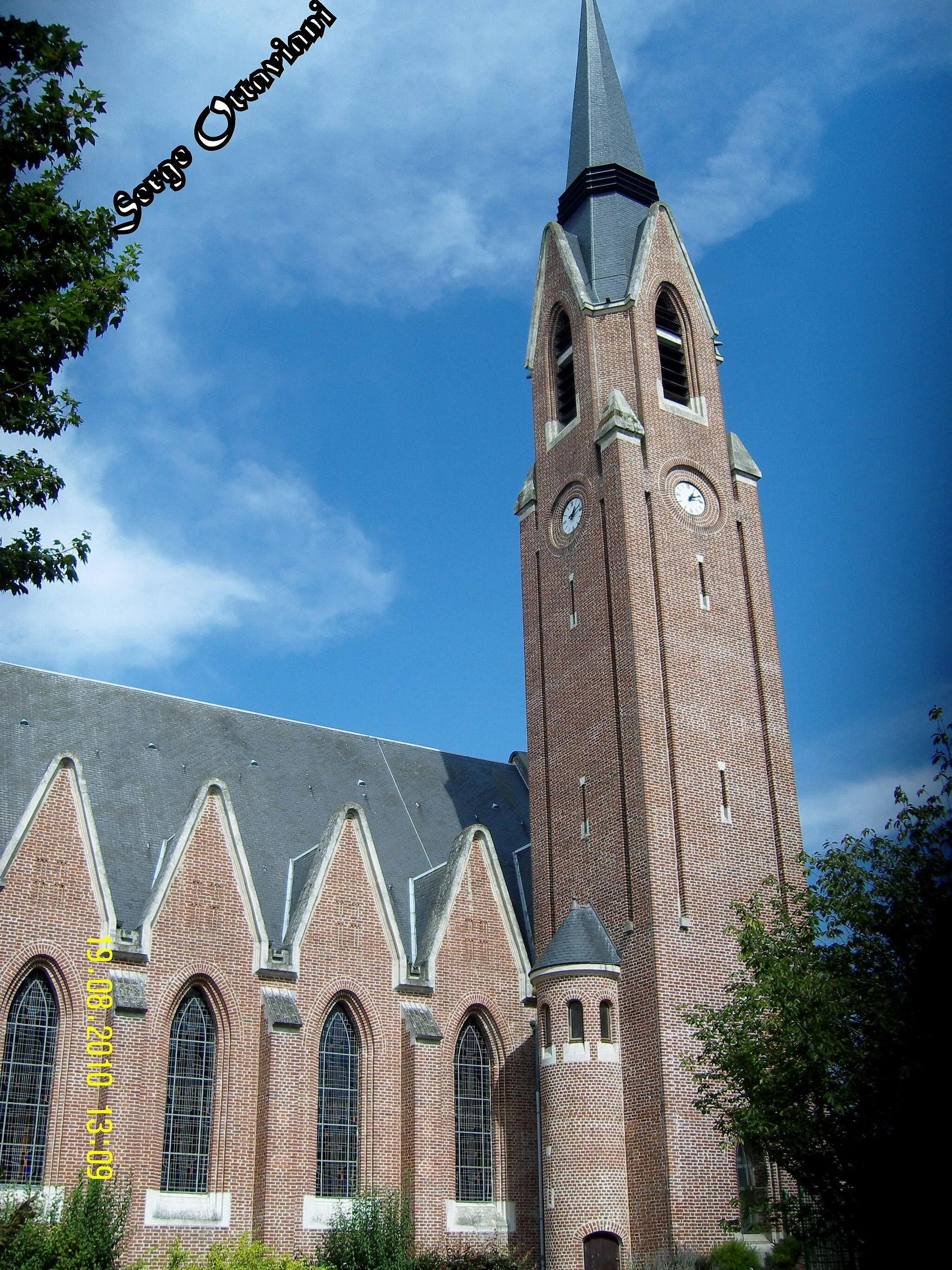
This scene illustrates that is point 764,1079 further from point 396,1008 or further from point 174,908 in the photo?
point 174,908

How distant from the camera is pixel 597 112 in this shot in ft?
140

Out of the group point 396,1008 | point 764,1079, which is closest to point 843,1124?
point 764,1079

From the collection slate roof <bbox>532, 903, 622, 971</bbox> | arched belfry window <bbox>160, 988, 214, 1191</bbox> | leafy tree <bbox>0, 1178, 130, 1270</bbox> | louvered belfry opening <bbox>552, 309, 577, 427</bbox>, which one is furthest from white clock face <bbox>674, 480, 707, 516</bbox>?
leafy tree <bbox>0, 1178, 130, 1270</bbox>

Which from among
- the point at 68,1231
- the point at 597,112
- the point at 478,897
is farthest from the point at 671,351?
the point at 68,1231

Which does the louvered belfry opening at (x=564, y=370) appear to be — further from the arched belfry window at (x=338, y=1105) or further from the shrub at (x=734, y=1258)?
the shrub at (x=734, y=1258)

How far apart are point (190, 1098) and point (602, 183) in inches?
1157

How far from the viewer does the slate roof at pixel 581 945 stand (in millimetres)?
29234

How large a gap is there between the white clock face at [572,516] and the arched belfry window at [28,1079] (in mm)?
17761

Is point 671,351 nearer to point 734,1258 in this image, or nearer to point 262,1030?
point 262,1030

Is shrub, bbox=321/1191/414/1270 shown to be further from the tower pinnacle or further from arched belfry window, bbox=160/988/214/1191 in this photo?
the tower pinnacle

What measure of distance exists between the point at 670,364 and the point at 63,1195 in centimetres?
2671

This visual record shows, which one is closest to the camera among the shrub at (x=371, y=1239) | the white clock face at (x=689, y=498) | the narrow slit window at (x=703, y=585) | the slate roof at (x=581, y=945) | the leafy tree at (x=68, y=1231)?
the leafy tree at (x=68, y=1231)

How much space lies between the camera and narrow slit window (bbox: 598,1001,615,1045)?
28.7 metres

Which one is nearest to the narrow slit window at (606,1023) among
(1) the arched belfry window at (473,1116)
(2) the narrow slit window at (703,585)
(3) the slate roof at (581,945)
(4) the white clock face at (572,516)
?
(3) the slate roof at (581,945)
